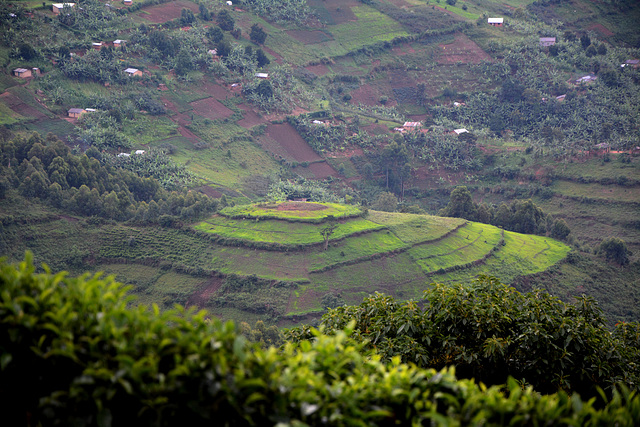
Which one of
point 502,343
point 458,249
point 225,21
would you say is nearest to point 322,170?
point 458,249

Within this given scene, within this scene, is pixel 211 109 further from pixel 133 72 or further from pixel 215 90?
pixel 133 72

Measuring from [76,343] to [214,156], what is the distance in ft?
187

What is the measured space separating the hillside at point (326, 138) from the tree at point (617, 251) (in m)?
0.69

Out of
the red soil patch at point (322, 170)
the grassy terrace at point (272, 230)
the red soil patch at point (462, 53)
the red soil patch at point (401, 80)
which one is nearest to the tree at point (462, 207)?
the grassy terrace at point (272, 230)

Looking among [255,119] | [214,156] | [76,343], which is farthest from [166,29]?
[76,343]

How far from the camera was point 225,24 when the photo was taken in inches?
3211

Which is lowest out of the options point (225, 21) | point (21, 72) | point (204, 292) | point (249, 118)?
point (204, 292)

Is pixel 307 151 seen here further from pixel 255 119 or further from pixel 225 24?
pixel 225 24

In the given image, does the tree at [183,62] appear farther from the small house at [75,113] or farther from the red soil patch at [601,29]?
the red soil patch at [601,29]

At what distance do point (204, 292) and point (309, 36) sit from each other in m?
69.0

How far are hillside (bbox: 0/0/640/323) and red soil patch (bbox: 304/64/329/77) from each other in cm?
37

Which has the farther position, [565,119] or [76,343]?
[565,119]

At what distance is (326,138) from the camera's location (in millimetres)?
69125

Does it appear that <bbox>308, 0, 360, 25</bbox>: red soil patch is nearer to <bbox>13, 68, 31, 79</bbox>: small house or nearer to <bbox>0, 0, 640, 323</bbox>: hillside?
<bbox>0, 0, 640, 323</bbox>: hillside
